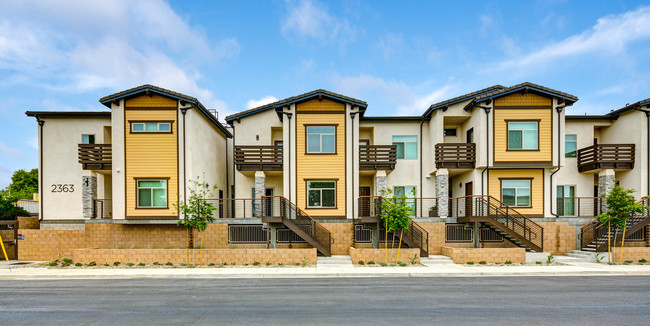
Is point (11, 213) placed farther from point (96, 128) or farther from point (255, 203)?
point (255, 203)

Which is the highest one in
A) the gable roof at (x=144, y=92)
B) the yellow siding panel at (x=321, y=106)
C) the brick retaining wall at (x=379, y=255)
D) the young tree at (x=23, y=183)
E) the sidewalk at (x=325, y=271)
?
the gable roof at (x=144, y=92)

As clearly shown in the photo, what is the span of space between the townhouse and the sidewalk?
3005 millimetres

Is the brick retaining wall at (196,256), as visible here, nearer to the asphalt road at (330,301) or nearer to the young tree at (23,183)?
the asphalt road at (330,301)

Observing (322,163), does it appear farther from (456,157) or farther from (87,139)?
(87,139)

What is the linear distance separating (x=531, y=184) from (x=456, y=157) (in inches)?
189

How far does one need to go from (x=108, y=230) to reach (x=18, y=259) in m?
4.59

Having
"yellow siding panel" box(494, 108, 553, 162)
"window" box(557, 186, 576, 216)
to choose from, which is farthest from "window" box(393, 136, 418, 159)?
"window" box(557, 186, 576, 216)

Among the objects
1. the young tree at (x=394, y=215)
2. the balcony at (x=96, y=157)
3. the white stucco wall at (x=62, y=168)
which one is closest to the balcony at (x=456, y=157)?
the young tree at (x=394, y=215)

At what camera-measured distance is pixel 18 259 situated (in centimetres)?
1922

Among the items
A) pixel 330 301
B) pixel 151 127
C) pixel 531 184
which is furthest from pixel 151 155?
pixel 531 184

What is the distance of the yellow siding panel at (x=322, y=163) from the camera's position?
21188 millimetres

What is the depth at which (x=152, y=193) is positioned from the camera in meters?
20.2

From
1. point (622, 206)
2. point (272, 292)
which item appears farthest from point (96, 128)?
point (622, 206)

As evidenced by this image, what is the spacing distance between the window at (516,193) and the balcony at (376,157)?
704 centimetres
